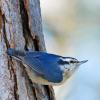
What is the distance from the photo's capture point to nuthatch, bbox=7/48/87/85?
98.2 inches

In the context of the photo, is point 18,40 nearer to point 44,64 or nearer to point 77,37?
point 44,64

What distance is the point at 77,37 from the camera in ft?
14.6

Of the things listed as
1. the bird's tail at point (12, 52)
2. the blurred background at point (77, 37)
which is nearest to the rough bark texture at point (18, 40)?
the bird's tail at point (12, 52)

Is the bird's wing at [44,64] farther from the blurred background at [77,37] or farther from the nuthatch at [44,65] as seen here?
the blurred background at [77,37]

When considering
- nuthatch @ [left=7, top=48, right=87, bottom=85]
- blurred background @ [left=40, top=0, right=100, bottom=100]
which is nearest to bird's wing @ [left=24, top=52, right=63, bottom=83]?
nuthatch @ [left=7, top=48, right=87, bottom=85]

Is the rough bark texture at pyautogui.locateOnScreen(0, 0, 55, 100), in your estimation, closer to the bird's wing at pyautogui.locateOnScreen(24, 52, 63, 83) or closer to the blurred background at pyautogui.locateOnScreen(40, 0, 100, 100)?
the bird's wing at pyautogui.locateOnScreen(24, 52, 63, 83)

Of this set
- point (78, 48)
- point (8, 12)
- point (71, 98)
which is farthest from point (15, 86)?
point (78, 48)

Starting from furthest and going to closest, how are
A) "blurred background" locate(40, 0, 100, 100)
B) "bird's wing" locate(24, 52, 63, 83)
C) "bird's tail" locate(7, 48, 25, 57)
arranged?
"blurred background" locate(40, 0, 100, 100) → "bird's wing" locate(24, 52, 63, 83) → "bird's tail" locate(7, 48, 25, 57)

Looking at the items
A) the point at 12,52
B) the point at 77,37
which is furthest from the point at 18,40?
the point at 77,37

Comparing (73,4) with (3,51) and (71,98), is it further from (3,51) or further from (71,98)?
(3,51)

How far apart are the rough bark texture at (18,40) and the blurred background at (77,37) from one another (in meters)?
1.34

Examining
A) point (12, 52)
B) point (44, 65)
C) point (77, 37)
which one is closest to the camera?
point (12, 52)

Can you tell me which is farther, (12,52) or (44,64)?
(44,64)

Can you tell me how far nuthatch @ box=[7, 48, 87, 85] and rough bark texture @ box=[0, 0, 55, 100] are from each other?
0.12ft
